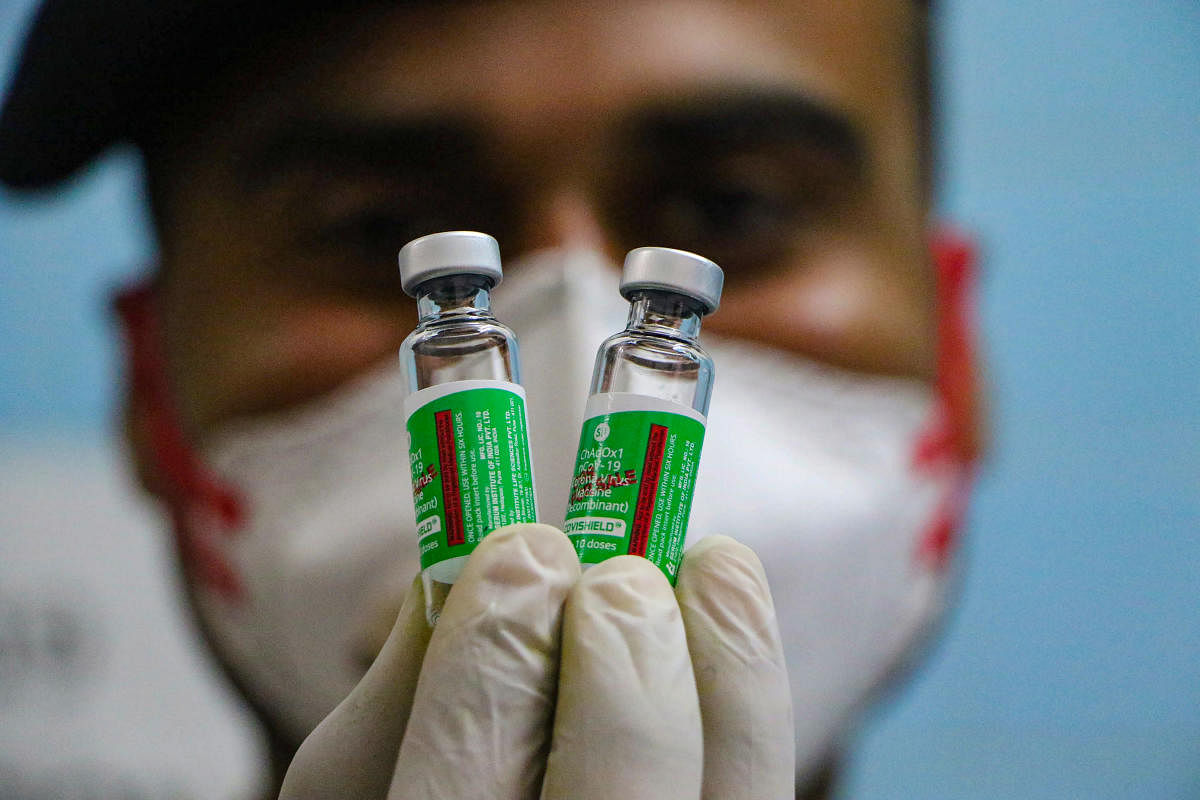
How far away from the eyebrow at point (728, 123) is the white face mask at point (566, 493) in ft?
0.69

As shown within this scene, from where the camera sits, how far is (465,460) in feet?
2.15

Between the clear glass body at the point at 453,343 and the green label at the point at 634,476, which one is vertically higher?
the clear glass body at the point at 453,343

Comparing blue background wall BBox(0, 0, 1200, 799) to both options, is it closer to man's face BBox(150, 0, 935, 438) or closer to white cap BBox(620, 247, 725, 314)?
man's face BBox(150, 0, 935, 438)

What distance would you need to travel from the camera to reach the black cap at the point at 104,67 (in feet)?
4.33

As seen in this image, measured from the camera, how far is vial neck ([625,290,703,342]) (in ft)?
2.45

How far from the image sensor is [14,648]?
4.48 feet

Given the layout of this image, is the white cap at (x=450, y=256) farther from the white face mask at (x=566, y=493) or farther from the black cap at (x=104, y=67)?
the black cap at (x=104, y=67)

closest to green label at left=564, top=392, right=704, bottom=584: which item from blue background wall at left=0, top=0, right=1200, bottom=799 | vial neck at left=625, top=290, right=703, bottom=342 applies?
vial neck at left=625, top=290, right=703, bottom=342

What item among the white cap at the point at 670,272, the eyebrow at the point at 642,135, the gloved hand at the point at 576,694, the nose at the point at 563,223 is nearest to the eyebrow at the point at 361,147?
the eyebrow at the point at 642,135

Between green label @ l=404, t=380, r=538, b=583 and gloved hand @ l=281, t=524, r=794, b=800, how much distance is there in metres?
0.02

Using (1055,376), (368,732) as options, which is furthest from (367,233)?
(1055,376)

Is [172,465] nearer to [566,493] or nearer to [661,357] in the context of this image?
[566,493]

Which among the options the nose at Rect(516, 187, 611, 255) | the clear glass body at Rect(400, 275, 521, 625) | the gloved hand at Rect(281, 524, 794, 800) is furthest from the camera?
the nose at Rect(516, 187, 611, 255)

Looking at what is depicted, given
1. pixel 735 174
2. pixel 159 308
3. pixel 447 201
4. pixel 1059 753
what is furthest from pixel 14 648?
pixel 1059 753
